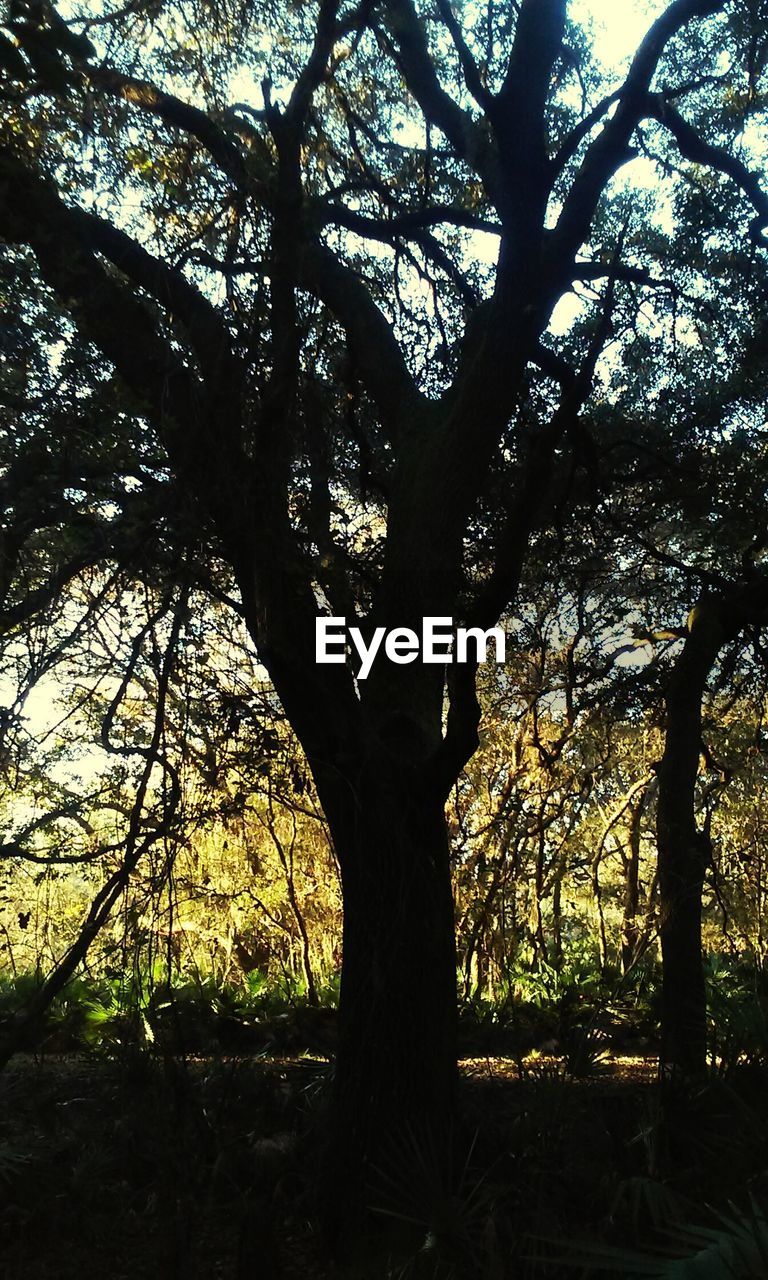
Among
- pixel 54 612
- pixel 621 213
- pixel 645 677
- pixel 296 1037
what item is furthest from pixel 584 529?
pixel 296 1037

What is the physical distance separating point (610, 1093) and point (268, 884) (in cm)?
515

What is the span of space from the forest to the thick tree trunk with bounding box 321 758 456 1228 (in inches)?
0.8

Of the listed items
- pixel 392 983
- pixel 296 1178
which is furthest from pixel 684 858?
pixel 296 1178

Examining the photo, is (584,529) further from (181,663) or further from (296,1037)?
(296,1037)

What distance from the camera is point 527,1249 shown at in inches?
158

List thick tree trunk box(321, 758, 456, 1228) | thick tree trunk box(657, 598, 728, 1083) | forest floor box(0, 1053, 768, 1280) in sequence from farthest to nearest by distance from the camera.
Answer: thick tree trunk box(657, 598, 728, 1083)
thick tree trunk box(321, 758, 456, 1228)
forest floor box(0, 1053, 768, 1280)

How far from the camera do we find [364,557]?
6.52 m

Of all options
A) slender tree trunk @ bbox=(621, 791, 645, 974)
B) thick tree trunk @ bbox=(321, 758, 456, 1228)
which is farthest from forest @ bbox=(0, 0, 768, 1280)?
slender tree trunk @ bbox=(621, 791, 645, 974)

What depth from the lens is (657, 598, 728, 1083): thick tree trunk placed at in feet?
19.0

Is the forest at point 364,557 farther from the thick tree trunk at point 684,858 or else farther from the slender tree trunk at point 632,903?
the slender tree trunk at point 632,903

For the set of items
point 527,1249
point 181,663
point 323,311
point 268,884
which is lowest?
point 527,1249

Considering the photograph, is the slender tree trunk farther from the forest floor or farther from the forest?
the forest floor

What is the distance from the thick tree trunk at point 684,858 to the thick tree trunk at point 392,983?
52.4 inches

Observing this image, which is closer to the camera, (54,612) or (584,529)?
(54,612)
